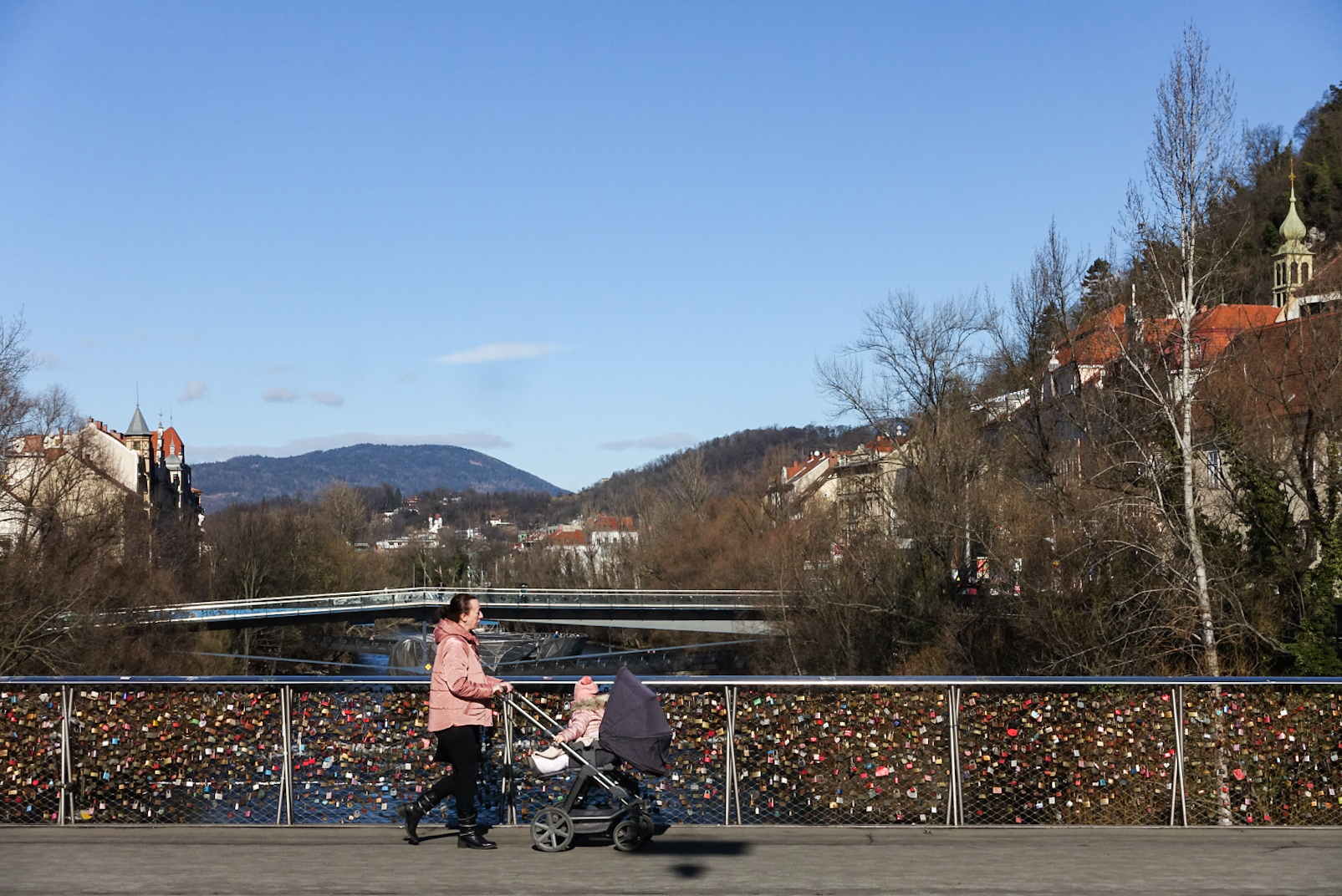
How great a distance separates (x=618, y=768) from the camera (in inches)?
371

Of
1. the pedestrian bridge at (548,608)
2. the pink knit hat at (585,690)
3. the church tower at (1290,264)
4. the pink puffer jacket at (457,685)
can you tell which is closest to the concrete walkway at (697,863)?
the pink puffer jacket at (457,685)

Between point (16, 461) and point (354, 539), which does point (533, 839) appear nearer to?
point (16, 461)

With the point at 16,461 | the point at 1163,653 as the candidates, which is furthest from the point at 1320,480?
the point at 16,461

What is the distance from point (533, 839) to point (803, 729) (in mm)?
2495

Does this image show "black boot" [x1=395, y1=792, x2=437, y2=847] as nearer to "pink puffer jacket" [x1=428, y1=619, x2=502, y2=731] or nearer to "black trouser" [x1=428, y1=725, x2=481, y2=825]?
"black trouser" [x1=428, y1=725, x2=481, y2=825]

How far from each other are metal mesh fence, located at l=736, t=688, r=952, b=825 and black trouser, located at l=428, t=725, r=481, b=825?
227cm

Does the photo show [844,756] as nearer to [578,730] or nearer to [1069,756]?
[1069,756]

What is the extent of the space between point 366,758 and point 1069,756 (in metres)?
5.75

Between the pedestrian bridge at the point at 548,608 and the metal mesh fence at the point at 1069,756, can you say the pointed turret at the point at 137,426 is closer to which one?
the pedestrian bridge at the point at 548,608

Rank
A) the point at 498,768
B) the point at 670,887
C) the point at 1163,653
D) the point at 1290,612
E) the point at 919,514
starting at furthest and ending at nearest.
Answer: the point at 919,514 < the point at 1290,612 < the point at 1163,653 < the point at 498,768 < the point at 670,887

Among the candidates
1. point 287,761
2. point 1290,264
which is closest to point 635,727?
point 287,761

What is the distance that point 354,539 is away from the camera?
4414 inches

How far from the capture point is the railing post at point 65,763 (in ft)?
33.9

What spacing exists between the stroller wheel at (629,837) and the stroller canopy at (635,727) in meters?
0.46
